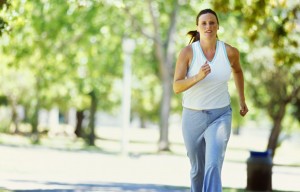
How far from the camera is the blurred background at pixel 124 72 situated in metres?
14.9

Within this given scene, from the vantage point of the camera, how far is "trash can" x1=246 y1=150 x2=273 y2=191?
44.8ft

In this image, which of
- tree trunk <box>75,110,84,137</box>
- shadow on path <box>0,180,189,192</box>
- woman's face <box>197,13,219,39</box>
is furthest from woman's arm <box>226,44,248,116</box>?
tree trunk <box>75,110,84,137</box>

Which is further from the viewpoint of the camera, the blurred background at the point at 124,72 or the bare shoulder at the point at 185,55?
the blurred background at the point at 124,72

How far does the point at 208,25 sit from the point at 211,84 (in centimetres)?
49

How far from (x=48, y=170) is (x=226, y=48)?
1199 centimetres

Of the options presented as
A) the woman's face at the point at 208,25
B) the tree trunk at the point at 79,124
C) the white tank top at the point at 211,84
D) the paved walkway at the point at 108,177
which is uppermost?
the woman's face at the point at 208,25

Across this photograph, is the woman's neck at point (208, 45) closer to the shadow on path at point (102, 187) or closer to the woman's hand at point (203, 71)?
the woman's hand at point (203, 71)

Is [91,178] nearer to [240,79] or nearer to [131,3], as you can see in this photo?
[240,79]

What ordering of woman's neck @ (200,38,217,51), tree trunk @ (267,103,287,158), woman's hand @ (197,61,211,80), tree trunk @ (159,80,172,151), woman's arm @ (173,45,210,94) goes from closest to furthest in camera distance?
woman's hand @ (197,61,211,80) < woman's arm @ (173,45,210,94) < woman's neck @ (200,38,217,51) < tree trunk @ (267,103,287,158) < tree trunk @ (159,80,172,151)

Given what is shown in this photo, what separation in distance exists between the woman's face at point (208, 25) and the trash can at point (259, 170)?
24.7ft

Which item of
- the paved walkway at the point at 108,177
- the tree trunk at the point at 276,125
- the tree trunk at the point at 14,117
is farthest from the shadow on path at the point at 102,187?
the tree trunk at the point at 14,117

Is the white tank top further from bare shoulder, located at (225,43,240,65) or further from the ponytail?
Result: the ponytail

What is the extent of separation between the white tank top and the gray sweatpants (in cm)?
6

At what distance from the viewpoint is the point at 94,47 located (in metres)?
34.8
